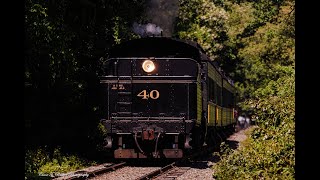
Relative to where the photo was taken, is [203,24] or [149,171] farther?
[203,24]

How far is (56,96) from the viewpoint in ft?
48.8

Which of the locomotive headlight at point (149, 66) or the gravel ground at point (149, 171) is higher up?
the locomotive headlight at point (149, 66)

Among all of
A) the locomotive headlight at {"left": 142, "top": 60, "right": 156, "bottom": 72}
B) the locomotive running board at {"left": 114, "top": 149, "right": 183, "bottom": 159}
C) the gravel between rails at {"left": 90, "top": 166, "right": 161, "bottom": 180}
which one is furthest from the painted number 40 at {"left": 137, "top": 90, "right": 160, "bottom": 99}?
the gravel between rails at {"left": 90, "top": 166, "right": 161, "bottom": 180}

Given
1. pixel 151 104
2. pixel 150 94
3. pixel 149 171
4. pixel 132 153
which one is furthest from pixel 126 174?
pixel 150 94

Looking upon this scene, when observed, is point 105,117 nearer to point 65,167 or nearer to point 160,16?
point 65,167

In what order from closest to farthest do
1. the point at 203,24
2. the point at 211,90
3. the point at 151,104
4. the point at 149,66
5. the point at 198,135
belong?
the point at 151,104
the point at 149,66
the point at 198,135
the point at 211,90
the point at 203,24

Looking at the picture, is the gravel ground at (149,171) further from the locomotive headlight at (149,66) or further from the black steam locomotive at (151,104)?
the locomotive headlight at (149,66)

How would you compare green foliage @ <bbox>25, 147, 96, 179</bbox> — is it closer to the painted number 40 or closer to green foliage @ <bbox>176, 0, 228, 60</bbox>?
the painted number 40

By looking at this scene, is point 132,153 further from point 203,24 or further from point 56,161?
point 203,24

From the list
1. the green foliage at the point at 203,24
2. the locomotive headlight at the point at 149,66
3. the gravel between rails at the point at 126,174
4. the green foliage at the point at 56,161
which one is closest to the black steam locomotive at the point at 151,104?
the locomotive headlight at the point at 149,66

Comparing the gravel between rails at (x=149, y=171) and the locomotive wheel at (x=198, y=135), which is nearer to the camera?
the gravel between rails at (x=149, y=171)

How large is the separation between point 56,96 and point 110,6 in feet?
13.8
